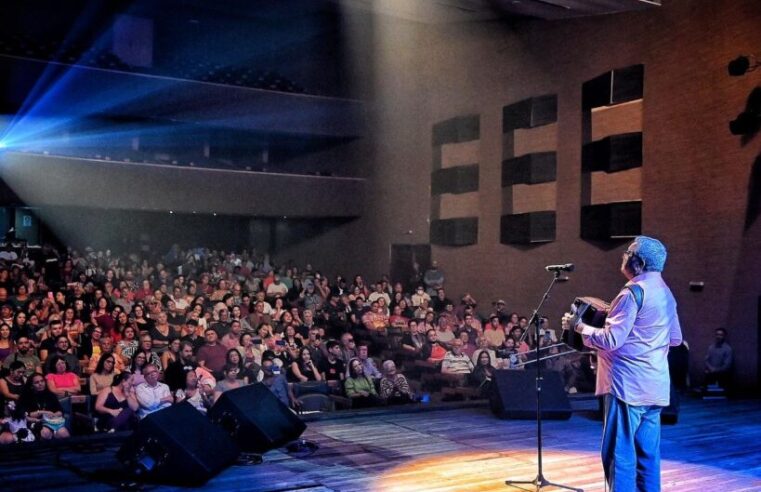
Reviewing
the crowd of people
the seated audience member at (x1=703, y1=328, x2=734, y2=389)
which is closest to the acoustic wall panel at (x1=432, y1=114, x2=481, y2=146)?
the crowd of people

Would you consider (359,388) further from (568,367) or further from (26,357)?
(26,357)

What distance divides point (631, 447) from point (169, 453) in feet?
8.53

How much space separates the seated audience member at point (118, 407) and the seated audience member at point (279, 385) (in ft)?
4.17

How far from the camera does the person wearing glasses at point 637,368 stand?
3279 mm

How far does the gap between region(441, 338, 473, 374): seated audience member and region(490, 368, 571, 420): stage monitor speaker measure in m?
1.70

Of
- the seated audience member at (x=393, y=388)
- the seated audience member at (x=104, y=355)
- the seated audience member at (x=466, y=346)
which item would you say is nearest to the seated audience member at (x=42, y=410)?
the seated audience member at (x=104, y=355)

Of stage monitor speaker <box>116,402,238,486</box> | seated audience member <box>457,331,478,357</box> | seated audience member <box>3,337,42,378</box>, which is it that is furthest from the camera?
seated audience member <box>457,331,478,357</box>

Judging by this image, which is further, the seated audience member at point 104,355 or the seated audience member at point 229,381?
the seated audience member at point 104,355

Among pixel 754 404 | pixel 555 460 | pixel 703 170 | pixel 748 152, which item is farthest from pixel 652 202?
pixel 555 460

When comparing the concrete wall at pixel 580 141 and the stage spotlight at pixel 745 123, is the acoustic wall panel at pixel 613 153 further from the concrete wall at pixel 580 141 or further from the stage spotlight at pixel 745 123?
the stage spotlight at pixel 745 123

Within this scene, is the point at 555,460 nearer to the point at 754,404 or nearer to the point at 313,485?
the point at 313,485

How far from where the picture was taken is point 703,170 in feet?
30.3

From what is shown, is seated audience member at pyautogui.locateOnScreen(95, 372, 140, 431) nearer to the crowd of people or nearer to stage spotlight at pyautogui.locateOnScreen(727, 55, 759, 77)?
the crowd of people

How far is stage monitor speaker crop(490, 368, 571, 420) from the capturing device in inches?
261
